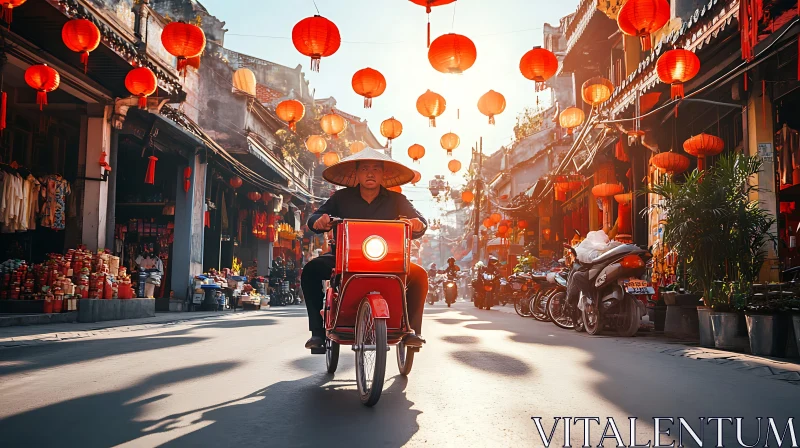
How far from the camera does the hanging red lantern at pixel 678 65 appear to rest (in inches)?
404

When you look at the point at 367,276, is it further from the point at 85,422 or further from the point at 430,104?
the point at 430,104

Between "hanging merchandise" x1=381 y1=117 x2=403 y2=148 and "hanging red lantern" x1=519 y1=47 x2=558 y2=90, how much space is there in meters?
4.89

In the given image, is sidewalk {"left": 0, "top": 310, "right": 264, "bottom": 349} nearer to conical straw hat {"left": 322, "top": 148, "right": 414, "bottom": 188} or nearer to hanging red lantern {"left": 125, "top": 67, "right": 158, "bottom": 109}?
hanging red lantern {"left": 125, "top": 67, "right": 158, "bottom": 109}

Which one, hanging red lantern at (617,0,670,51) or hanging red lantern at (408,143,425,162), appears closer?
hanging red lantern at (617,0,670,51)

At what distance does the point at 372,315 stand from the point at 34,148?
1306 cm

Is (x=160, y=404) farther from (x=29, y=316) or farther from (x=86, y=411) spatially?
(x=29, y=316)

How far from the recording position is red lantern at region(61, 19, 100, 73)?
33.2 ft

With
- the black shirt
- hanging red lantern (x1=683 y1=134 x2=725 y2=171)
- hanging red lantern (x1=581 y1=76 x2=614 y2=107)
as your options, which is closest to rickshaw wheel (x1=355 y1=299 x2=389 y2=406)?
the black shirt

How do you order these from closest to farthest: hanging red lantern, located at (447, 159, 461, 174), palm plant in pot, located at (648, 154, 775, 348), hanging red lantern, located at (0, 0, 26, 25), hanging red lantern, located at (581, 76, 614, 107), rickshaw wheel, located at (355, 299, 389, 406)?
rickshaw wheel, located at (355, 299, 389, 406), palm plant in pot, located at (648, 154, 775, 348), hanging red lantern, located at (0, 0, 26, 25), hanging red lantern, located at (581, 76, 614, 107), hanging red lantern, located at (447, 159, 461, 174)

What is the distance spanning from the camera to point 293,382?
5137 millimetres

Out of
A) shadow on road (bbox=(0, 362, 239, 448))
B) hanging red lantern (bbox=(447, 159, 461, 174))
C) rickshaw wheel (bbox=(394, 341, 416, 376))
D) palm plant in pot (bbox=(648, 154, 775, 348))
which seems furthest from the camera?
hanging red lantern (bbox=(447, 159, 461, 174))

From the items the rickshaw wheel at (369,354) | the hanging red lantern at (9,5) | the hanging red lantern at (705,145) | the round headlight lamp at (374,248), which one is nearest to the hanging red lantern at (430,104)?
the hanging red lantern at (705,145)

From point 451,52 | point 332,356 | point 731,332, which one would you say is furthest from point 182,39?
point 731,332

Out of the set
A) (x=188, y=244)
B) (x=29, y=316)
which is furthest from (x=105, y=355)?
(x=188, y=244)
